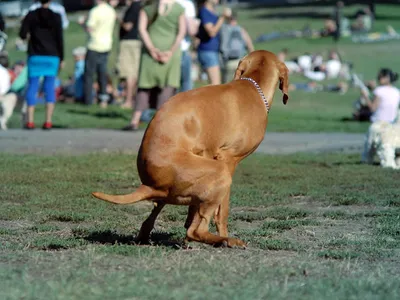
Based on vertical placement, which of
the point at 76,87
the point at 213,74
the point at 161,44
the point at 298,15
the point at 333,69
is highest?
the point at 161,44

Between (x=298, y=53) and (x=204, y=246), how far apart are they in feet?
86.3

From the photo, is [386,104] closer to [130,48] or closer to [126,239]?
[130,48]

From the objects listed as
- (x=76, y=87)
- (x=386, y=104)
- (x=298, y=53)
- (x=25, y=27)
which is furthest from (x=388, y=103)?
(x=298, y=53)

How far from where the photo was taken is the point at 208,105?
6.45 meters

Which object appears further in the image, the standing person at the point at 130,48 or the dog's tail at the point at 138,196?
the standing person at the point at 130,48

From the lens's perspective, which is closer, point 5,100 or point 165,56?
point 165,56

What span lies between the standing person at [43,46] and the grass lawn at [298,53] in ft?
3.73

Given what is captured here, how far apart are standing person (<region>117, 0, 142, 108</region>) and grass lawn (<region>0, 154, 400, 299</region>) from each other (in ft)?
22.4

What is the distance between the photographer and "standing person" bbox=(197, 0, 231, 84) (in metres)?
15.1

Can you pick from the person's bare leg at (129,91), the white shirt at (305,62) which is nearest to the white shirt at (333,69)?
the white shirt at (305,62)

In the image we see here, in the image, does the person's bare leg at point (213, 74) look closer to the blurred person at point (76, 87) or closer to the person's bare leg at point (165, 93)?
the person's bare leg at point (165, 93)

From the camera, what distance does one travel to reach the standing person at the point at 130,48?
1802 centimetres

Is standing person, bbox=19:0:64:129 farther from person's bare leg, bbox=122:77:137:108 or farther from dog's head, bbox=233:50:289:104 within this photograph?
dog's head, bbox=233:50:289:104

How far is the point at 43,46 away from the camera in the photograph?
14.4 m
